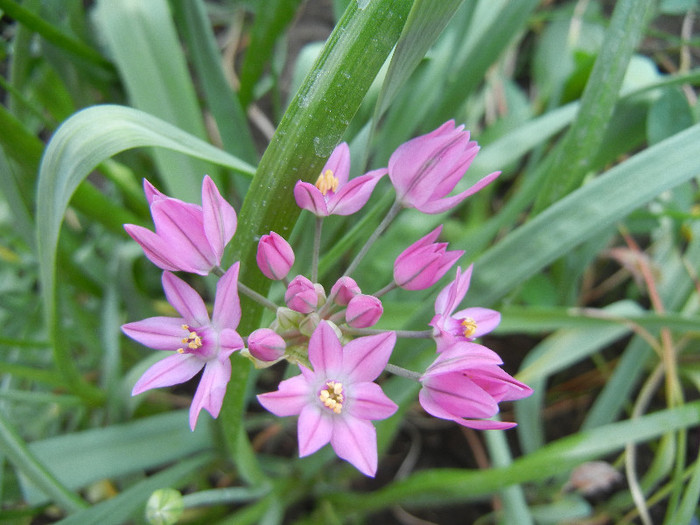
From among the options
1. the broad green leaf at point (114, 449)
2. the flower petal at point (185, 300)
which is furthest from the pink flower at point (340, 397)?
the broad green leaf at point (114, 449)

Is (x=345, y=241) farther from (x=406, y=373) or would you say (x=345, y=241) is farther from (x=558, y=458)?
(x=558, y=458)

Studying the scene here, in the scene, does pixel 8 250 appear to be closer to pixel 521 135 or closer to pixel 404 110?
pixel 404 110

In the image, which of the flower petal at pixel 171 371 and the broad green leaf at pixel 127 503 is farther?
the broad green leaf at pixel 127 503

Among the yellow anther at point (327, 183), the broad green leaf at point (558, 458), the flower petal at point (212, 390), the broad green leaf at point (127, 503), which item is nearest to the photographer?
the flower petal at point (212, 390)

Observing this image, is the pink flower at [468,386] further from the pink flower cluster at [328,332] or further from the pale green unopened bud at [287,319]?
the pale green unopened bud at [287,319]

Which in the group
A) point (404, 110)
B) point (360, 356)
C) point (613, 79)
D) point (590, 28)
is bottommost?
point (360, 356)

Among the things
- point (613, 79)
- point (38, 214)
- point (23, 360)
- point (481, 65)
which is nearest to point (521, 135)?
point (481, 65)
